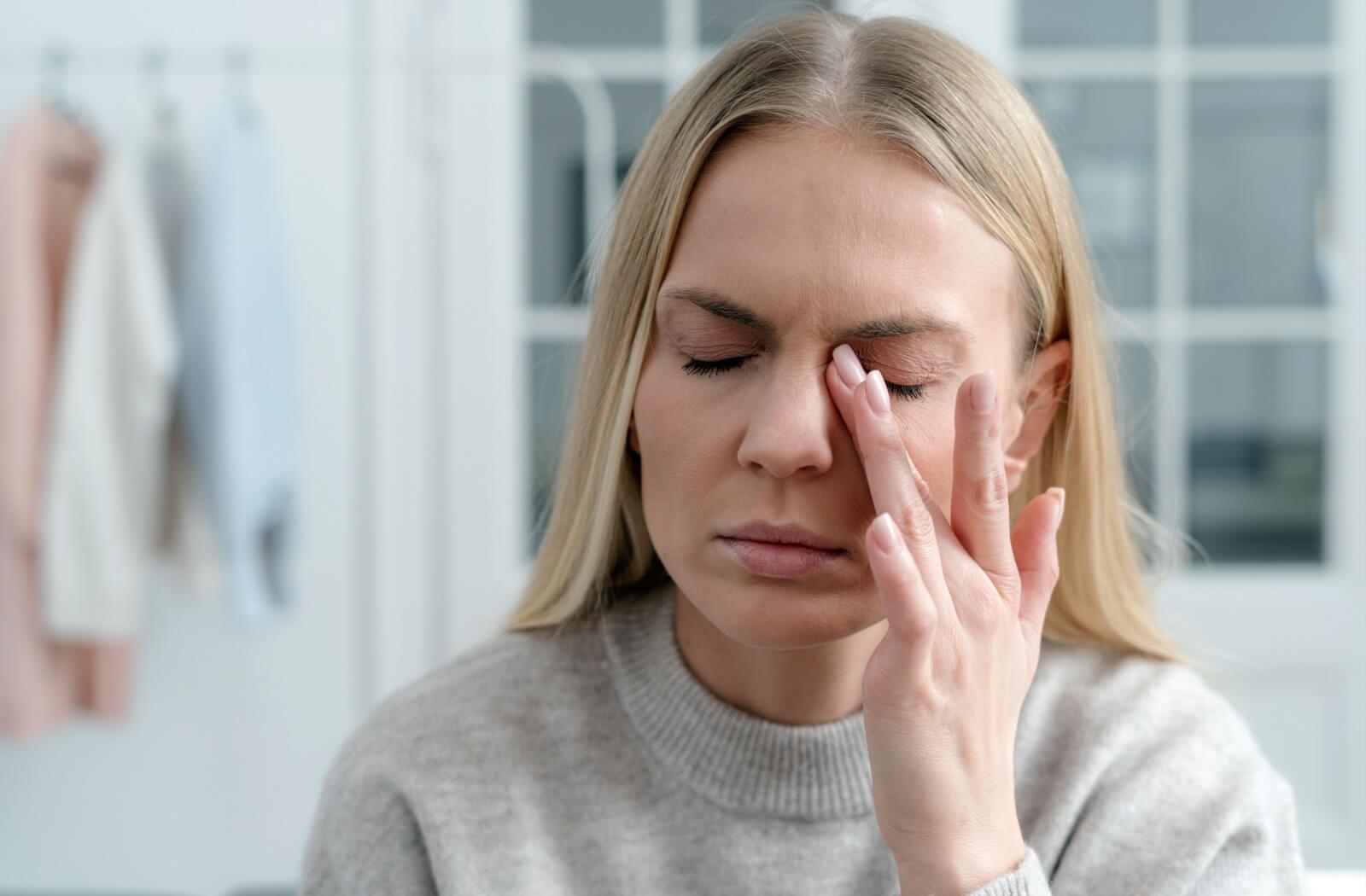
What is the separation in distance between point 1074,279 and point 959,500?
252 millimetres

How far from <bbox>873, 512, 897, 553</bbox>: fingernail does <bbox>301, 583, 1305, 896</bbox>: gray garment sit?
0.90 ft

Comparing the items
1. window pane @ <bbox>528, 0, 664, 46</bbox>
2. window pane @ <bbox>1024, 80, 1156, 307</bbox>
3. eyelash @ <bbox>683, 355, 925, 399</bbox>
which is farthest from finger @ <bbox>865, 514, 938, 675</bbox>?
window pane @ <bbox>528, 0, 664, 46</bbox>

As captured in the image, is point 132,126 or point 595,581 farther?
point 132,126

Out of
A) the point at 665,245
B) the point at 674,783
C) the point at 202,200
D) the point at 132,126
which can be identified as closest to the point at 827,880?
the point at 674,783

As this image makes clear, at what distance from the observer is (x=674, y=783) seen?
1027mm

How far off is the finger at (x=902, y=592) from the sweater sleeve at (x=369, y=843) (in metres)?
0.41

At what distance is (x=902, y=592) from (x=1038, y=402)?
29 centimetres

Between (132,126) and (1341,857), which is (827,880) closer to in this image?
(1341,857)

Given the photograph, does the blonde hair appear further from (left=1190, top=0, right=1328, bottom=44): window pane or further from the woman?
(left=1190, top=0, right=1328, bottom=44): window pane

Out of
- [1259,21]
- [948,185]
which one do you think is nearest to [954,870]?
[948,185]

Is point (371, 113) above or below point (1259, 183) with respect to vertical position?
above

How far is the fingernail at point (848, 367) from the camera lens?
0.84 meters

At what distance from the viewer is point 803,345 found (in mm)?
852

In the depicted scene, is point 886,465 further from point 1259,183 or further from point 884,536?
point 1259,183
